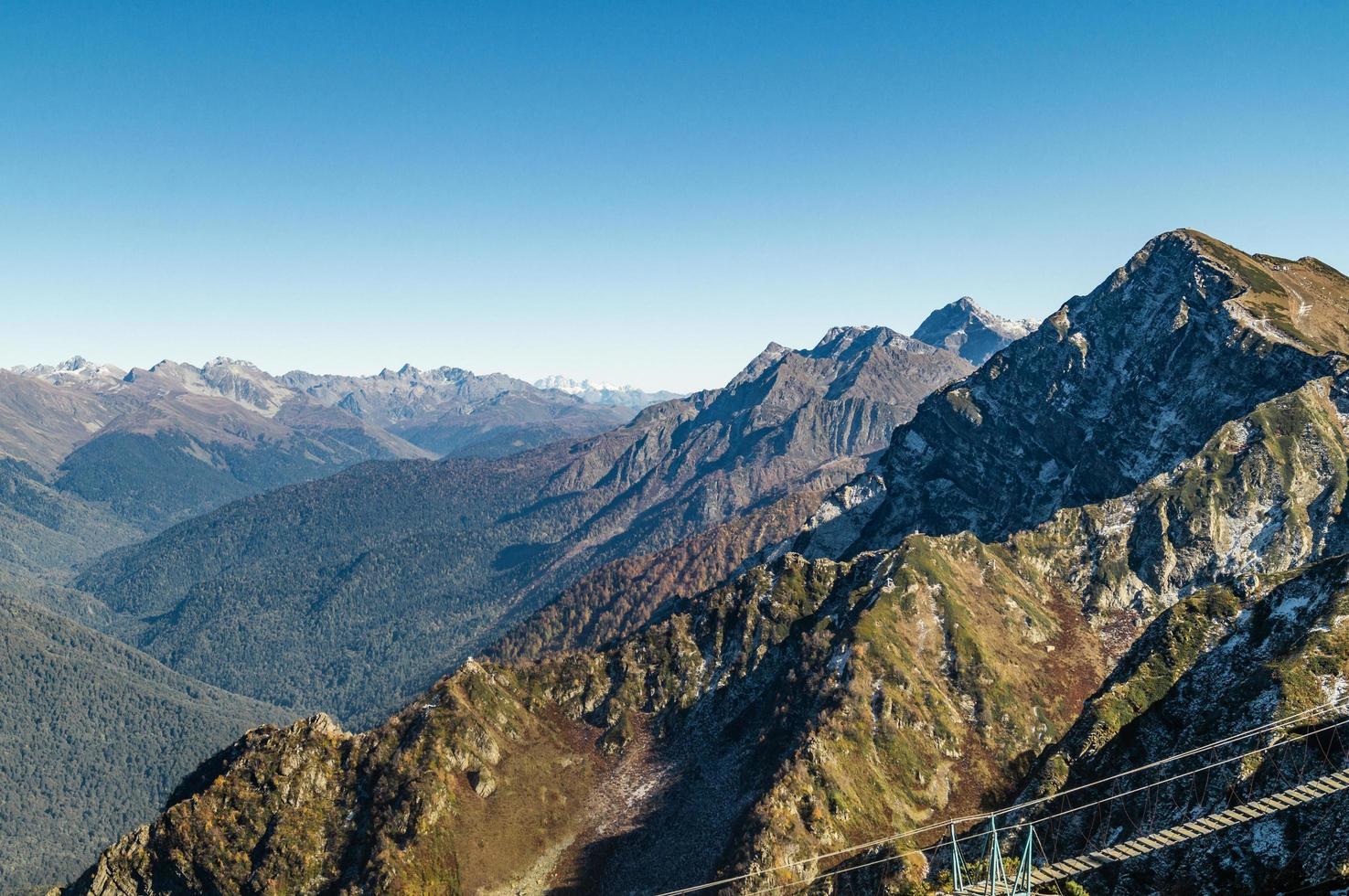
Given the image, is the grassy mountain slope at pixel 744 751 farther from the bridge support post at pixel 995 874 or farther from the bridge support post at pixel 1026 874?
the bridge support post at pixel 1026 874

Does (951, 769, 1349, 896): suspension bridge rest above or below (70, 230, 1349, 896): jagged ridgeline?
above

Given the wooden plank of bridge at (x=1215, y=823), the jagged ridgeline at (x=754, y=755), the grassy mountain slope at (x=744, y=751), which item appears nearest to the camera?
the wooden plank of bridge at (x=1215, y=823)

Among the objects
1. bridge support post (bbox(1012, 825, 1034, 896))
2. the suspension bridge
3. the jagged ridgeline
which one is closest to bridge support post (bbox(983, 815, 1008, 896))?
Answer: the suspension bridge

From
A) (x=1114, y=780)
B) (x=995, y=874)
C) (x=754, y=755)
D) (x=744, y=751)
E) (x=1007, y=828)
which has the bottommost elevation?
(x=744, y=751)

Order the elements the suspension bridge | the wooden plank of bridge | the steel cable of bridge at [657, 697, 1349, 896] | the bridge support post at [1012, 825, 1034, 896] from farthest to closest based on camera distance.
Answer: the steel cable of bridge at [657, 697, 1349, 896] → the wooden plank of bridge → the suspension bridge → the bridge support post at [1012, 825, 1034, 896]

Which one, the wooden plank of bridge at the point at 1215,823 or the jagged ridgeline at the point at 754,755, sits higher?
the wooden plank of bridge at the point at 1215,823

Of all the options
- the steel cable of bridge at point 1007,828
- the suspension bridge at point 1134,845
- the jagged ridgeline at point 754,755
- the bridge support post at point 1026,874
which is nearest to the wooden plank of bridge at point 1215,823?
the suspension bridge at point 1134,845

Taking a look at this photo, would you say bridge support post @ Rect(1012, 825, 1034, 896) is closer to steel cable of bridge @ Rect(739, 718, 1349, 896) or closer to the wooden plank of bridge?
the wooden plank of bridge

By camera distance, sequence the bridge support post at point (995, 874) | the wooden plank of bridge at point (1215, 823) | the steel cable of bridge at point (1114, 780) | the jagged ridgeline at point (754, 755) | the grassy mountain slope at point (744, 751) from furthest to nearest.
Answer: the grassy mountain slope at point (744, 751), the jagged ridgeline at point (754, 755), the steel cable of bridge at point (1114, 780), the wooden plank of bridge at point (1215, 823), the bridge support post at point (995, 874)

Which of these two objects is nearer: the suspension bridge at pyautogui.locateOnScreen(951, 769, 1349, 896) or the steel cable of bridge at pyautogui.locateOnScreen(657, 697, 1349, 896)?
the suspension bridge at pyautogui.locateOnScreen(951, 769, 1349, 896)

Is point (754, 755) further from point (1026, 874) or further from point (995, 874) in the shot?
point (995, 874)

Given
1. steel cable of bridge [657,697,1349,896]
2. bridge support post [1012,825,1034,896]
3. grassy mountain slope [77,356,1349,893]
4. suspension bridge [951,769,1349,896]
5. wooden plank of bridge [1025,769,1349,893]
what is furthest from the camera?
grassy mountain slope [77,356,1349,893]

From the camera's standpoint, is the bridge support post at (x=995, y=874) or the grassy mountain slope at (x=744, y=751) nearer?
the bridge support post at (x=995, y=874)

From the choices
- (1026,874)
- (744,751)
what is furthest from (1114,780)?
(744,751)
